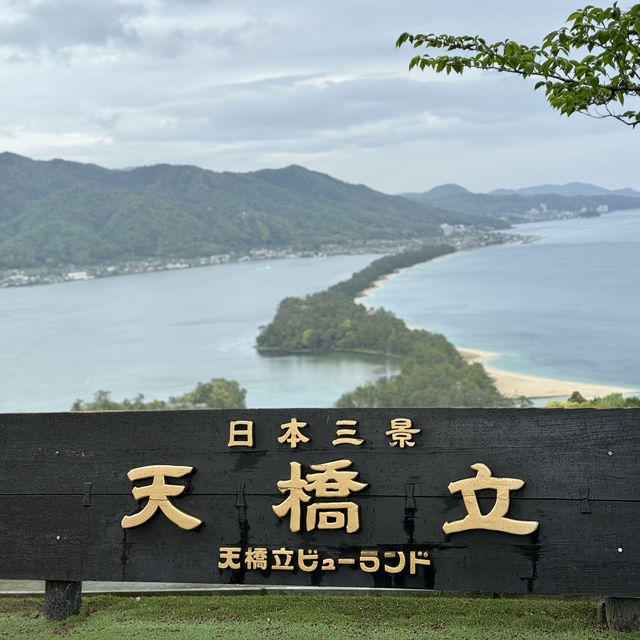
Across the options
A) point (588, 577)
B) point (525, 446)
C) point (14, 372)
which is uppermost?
point (525, 446)

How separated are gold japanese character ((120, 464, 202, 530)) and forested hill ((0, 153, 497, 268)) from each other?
71.3 meters

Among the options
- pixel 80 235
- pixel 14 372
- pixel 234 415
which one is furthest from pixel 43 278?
pixel 234 415

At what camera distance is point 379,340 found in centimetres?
3759

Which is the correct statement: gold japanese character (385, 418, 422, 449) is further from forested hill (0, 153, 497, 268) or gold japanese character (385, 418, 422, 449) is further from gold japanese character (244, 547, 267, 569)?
forested hill (0, 153, 497, 268)

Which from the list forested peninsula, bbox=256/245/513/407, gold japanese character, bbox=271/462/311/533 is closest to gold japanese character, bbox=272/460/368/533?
gold japanese character, bbox=271/462/311/533

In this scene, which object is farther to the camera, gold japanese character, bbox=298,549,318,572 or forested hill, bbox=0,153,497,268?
forested hill, bbox=0,153,497,268

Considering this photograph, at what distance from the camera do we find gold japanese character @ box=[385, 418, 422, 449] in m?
2.97

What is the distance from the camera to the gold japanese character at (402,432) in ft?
9.75

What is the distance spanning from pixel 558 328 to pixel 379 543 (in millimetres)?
41786

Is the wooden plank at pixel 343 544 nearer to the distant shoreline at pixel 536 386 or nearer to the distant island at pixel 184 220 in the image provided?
the distant shoreline at pixel 536 386

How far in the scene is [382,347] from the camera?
123 ft

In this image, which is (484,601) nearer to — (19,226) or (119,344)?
(119,344)

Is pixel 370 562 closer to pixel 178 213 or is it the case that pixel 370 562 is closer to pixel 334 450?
Answer: pixel 334 450

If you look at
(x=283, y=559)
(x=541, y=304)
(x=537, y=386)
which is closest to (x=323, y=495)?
(x=283, y=559)
